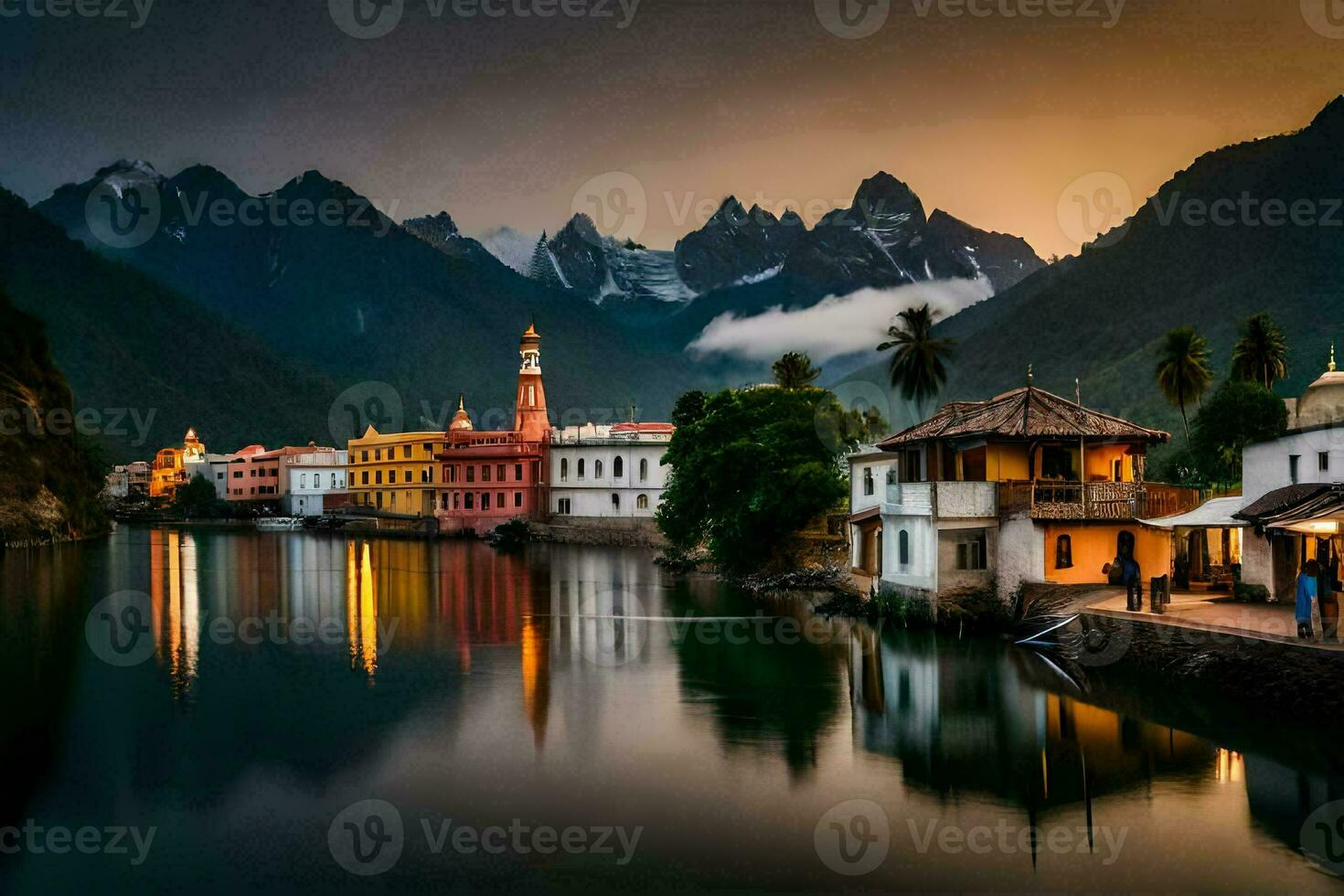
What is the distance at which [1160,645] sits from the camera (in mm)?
24500

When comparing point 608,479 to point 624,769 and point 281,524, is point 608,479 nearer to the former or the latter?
point 281,524

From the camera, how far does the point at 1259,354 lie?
59.2 m

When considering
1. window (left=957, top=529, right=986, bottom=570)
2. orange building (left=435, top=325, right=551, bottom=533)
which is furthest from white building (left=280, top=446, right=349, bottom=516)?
window (left=957, top=529, right=986, bottom=570)

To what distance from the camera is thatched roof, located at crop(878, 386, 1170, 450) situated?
31.4m

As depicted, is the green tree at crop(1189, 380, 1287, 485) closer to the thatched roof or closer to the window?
the thatched roof

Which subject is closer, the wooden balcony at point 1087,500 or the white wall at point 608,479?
the wooden balcony at point 1087,500

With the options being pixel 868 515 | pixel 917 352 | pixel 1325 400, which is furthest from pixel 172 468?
pixel 1325 400

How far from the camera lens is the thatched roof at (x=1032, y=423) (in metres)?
31.4

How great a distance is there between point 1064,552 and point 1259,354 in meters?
34.7

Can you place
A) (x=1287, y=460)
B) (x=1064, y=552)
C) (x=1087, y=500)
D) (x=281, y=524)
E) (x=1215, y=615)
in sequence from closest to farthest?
(x=1215, y=615) < (x=1287, y=460) < (x=1087, y=500) < (x=1064, y=552) < (x=281, y=524)

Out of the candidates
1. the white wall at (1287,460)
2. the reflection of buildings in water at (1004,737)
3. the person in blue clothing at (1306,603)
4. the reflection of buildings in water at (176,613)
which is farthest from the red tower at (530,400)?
the person in blue clothing at (1306,603)

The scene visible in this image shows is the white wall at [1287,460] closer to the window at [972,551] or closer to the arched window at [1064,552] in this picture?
the arched window at [1064,552]

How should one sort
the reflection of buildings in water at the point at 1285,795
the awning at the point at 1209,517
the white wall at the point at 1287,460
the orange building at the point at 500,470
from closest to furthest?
the reflection of buildings in water at the point at 1285,795 → the white wall at the point at 1287,460 → the awning at the point at 1209,517 → the orange building at the point at 500,470

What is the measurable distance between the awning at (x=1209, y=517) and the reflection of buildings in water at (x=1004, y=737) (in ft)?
15.9
